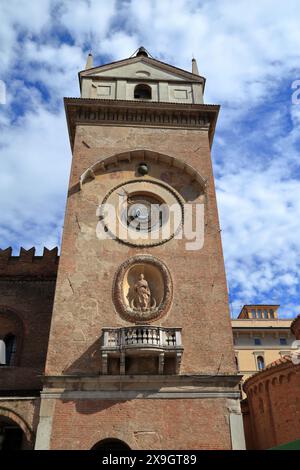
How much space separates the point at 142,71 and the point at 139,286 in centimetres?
1375

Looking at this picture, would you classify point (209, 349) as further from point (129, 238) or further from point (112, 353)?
point (129, 238)

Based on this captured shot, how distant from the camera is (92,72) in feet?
76.5

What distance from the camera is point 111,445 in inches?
544

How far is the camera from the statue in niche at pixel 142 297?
16125 millimetres

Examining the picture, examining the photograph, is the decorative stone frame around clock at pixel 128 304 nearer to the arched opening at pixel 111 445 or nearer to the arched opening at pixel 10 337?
the arched opening at pixel 111 445

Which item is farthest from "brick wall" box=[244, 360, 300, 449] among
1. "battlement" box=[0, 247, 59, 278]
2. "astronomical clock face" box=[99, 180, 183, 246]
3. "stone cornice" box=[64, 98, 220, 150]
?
"stone cornice" box=[64, 98, 220, 150]

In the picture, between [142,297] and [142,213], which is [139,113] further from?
[142,297]

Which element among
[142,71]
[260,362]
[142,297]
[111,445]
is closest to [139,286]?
[142,297]

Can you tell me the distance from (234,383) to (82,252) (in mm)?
7746

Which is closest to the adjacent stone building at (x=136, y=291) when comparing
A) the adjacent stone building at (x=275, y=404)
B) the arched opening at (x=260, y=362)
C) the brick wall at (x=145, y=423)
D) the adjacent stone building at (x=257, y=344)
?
the brick wall at (x=145, y=423)

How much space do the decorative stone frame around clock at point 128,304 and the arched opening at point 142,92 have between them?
10.5 metres

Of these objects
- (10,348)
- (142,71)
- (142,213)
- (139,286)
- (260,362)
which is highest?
(142,71)

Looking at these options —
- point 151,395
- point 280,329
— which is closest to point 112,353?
point 151,395

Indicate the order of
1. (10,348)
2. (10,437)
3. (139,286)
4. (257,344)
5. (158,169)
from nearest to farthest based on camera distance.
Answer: (10,437)
(139,286)
(10,348)
(158,169)
(257,344)
